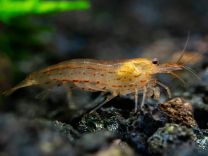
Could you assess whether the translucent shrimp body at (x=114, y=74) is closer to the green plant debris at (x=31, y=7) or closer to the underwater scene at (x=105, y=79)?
the underwater scene at (x=105, y=79)

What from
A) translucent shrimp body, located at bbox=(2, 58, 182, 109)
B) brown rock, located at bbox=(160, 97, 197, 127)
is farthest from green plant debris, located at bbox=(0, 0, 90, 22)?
brown rock, located at bbox=(160, 97, 197, 127)

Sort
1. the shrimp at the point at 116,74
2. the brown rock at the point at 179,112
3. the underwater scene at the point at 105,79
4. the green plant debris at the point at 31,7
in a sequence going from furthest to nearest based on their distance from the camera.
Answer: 1. the green plant debris at the point at 31,7
2. the shrimp at the point at 116,74
3. the brown rock at the point at 179,112
4. the underwater scene at the point at 105,79

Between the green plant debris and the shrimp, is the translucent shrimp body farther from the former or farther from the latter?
the green plant debris

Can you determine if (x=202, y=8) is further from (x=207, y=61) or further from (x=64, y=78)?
(x=64, y=78)

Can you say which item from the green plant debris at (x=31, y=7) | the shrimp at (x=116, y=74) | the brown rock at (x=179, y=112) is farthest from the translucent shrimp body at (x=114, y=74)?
the green plant debris at (x=31, y=7)

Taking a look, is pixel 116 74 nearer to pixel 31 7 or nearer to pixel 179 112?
pixel 179 112

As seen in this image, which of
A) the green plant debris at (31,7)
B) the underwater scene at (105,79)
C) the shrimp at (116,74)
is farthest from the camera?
the green plant debris at (31,7)

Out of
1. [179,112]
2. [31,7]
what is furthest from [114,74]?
[31,7]

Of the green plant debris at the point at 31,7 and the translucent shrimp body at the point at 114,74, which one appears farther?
the green plant debris at the point at 31,7

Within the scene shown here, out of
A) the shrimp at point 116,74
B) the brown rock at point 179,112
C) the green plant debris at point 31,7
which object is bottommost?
the brown rock at point 179,112
